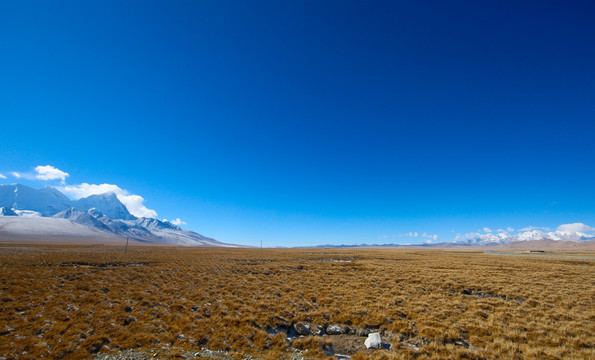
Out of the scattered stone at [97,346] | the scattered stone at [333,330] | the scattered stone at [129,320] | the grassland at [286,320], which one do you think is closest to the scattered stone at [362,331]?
the grassland at [286,320]

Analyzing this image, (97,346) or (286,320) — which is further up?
(97,346)

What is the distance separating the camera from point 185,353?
32.9 feet

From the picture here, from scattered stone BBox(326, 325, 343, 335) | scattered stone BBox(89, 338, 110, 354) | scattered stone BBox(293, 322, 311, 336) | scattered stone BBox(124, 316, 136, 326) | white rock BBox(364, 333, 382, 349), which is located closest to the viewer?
scattered stone BBox(89, 338, 110, 354)

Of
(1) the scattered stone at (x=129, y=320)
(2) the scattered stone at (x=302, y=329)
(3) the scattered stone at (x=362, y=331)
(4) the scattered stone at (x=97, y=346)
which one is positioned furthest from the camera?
(1) the scattered stone at (x=129, y=320)

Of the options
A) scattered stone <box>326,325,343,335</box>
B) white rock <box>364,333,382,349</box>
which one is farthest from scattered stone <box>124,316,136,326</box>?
white rock <box>364,333,382,349</box>

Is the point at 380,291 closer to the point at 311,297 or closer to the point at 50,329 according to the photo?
Answer: the point at 311,297

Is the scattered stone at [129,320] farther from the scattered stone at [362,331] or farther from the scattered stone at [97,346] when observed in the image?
the scattered stone at [362,331]

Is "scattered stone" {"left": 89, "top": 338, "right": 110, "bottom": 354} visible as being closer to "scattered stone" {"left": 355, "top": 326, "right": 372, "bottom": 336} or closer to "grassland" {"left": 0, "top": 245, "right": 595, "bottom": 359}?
"grassland" {"left": 0, "top": 245, "right": 595, "bottom": 359}

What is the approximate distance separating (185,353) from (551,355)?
49.4ft

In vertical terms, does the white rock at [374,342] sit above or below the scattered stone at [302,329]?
above

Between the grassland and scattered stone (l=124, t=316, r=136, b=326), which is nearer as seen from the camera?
the grassland

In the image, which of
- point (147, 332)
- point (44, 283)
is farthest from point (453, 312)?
point (44, 283)

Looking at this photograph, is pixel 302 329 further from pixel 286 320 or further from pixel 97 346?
pixel 97 346

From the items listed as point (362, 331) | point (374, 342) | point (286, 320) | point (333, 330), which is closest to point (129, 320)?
point (286, 320)
